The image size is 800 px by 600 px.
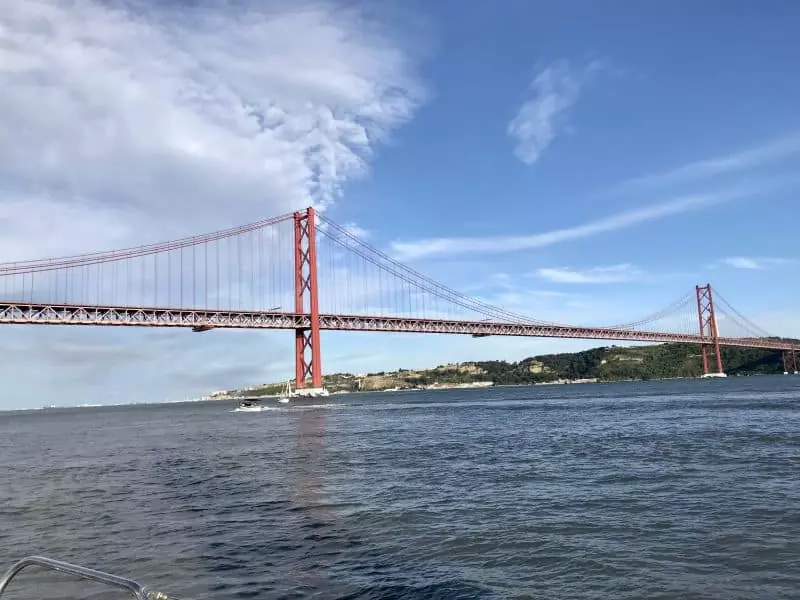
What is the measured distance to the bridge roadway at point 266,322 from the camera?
61.3 m

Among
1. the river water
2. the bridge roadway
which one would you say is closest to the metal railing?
the river water

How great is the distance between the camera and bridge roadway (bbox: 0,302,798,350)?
61344mm

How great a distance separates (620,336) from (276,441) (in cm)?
8030

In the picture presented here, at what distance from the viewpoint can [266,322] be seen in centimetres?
7369

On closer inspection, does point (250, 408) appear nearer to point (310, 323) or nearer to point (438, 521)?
point (310, 323)

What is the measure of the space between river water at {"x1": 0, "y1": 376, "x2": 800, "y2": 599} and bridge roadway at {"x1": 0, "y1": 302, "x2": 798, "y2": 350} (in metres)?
44.0

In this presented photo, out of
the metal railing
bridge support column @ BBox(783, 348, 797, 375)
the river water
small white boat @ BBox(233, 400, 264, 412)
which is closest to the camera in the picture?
the metal railing

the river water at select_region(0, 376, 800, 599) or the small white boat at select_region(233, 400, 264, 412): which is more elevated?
the river water at select_region(0, 376, 800, 599)

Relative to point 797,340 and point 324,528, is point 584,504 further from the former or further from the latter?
point 797,340

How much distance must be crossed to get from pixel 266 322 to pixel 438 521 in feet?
211

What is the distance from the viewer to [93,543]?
11.5m

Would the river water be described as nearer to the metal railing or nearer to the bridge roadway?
the metal railing

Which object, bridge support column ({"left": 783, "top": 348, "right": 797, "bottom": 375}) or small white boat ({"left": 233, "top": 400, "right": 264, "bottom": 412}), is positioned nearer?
small white boat ({"left": 233, "top": 400, "right": 264, "bottom": 412})

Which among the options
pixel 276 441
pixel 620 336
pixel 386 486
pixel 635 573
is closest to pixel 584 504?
pixel 635 573
